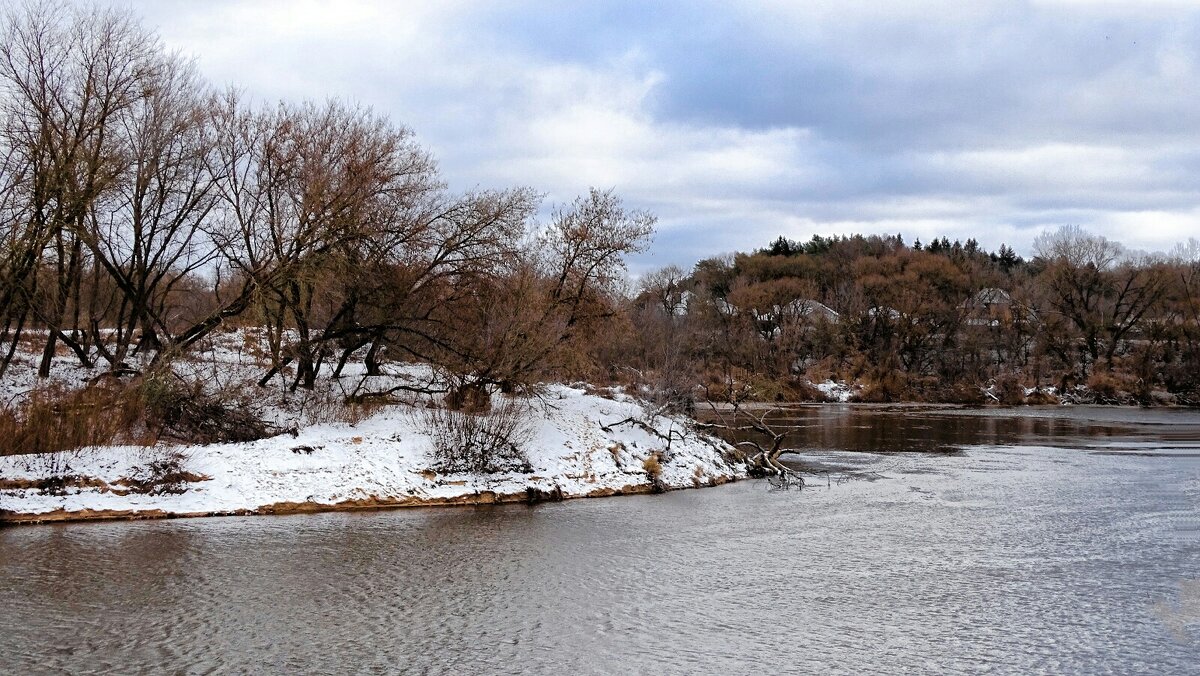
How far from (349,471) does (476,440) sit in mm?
3618

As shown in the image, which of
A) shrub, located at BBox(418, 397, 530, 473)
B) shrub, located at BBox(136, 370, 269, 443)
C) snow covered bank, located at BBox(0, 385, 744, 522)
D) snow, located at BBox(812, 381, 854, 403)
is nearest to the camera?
snow covered bank, located at BBox(0, 385, 744, 522)

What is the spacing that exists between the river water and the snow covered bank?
0.92 metres

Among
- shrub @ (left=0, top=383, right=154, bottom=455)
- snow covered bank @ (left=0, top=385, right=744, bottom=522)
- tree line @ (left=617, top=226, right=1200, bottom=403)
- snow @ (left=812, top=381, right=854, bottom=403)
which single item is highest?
tree line @ (left=617, top=226, right=1200, bottom=403)

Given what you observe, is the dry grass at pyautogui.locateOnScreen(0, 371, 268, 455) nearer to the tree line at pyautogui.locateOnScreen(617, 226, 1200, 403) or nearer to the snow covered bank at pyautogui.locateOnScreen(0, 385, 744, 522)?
the snow covered bank at pyautogui.locateOnScreen(0, 385, 744, 522)

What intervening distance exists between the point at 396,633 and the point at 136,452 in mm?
12116

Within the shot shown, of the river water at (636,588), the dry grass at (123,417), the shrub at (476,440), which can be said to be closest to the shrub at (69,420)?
the dry grass at (123,417)

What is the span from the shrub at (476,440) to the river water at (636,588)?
2.02 meters

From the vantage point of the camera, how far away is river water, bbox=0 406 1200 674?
11922 millimetres

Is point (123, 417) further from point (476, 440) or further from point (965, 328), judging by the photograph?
point (965, 328)

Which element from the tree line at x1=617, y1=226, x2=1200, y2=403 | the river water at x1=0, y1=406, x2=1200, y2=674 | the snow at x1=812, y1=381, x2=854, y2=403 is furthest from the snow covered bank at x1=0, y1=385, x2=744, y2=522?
the snow at x1=812, y1=381, x2=854, y2=403

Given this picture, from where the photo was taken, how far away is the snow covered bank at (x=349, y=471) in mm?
20266

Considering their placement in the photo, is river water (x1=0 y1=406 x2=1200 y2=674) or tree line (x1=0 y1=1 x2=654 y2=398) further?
tree line (x1=0 y1=1 x2=654 y2=398)

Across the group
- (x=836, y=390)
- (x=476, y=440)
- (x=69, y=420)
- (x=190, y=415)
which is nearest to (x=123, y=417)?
(x=69, y=420)

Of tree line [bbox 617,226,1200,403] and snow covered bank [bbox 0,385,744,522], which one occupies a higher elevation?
tree line [bbox 617,226,1200,403]
